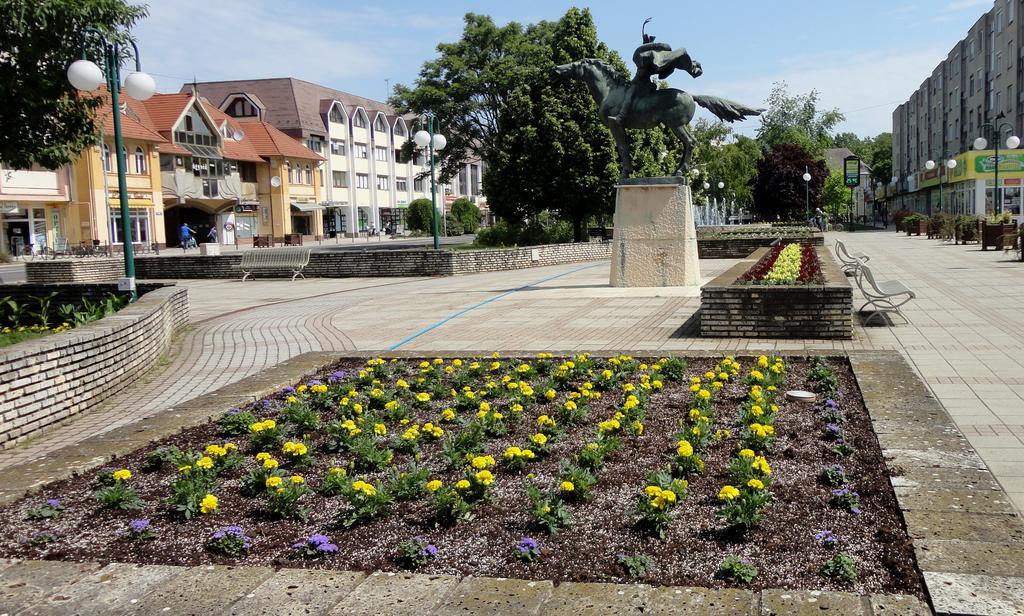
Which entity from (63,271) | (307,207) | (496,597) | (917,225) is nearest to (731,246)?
(917,225)

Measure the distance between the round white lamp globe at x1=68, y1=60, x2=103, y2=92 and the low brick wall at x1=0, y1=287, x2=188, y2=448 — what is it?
11.7 ft

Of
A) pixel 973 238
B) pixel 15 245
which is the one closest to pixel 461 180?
pixel 15 245

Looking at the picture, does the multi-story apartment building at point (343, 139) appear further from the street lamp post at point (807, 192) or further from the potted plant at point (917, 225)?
the potted plant at point (917, 225)

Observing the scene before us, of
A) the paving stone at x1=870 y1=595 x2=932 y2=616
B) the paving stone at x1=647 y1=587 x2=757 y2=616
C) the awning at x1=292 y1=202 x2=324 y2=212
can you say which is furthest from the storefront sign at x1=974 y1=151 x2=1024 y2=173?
the paving stone at x1=647 y1=587 x2=757 y2=616

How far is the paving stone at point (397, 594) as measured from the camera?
10.5 feet

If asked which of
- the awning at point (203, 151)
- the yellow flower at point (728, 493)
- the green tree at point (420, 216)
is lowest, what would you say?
the yellow flower at point (728, 493)

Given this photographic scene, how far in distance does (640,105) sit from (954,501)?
13.5 meters

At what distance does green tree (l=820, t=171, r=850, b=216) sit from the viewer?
7888cm

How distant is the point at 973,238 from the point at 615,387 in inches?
1215

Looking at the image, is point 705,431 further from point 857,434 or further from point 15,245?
point 15,245

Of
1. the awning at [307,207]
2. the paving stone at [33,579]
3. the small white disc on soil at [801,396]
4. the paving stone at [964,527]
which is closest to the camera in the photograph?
the paving stone at [33,579]

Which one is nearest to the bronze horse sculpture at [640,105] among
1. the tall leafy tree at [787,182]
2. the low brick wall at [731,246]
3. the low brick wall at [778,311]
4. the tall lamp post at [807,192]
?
the low brick wall at [778,311]

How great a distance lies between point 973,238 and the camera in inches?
1291

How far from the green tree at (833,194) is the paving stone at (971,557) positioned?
78182 millimetres
